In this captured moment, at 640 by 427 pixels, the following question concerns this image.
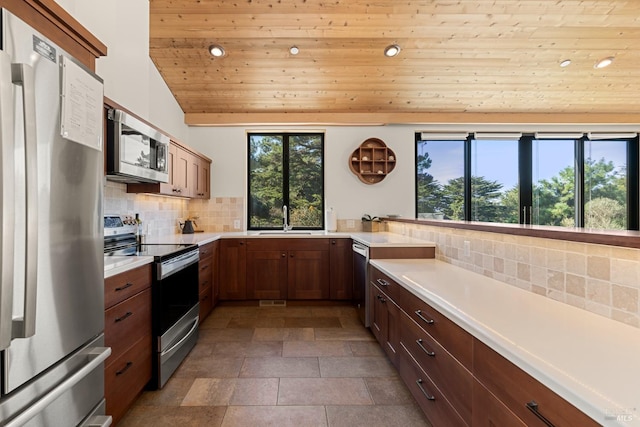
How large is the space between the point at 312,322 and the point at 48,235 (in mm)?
2643

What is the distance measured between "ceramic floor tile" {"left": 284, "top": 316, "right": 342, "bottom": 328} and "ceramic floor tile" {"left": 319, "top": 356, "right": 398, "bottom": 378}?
2.26 feet

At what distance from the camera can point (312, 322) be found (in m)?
3.18

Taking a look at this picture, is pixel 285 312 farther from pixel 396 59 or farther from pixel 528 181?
pixel 528 181

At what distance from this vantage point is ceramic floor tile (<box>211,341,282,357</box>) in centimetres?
247

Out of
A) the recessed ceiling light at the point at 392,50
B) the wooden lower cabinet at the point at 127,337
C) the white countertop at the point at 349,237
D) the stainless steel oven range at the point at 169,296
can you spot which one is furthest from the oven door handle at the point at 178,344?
the recessed ceiling light at the point at 392,50

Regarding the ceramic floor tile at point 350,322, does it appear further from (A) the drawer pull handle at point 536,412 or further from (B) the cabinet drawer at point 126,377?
(A) the drawer pull handle at point 536,412

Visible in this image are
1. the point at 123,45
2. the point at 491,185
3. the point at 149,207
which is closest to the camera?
the point at 123,45

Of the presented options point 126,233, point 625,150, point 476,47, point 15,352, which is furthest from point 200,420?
point 625,150

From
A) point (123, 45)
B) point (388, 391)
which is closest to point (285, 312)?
point (388, 391)

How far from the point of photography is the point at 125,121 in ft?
6.95

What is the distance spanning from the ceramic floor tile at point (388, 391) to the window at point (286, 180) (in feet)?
8.79

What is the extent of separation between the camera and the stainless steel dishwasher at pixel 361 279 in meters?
2.83

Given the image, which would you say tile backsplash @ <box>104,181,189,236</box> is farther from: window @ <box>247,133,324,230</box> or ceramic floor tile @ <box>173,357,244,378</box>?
ceramic floor tile @ <box>173,357,244,378</box>

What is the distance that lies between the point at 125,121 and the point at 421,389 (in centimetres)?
261
